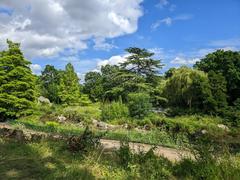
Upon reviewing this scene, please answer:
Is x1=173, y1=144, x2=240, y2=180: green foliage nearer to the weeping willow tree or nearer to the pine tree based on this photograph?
the pine tree

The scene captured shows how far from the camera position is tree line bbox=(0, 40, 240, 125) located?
71.2 feet

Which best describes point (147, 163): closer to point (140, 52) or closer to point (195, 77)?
point (195, 77)

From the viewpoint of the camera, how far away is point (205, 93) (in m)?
23.6

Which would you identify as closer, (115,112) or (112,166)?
(112,166)

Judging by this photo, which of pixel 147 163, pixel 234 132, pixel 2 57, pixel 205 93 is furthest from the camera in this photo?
pixel 205 93

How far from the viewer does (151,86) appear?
1303 inches

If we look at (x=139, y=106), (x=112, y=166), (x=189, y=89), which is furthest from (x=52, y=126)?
(x=189, y=89)

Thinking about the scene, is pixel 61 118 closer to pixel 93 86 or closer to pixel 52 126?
pixel 52 126

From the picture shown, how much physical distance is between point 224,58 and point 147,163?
2440 centimetres

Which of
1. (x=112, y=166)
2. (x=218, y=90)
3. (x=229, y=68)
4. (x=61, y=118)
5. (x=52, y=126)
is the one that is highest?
(x=229, y=68)

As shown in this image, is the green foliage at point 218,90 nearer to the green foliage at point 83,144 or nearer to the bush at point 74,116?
the bush at point 74,116

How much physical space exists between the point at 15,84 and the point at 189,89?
14.6 metres

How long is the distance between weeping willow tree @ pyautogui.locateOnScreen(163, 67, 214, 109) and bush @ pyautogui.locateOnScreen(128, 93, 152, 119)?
4757 millimetres

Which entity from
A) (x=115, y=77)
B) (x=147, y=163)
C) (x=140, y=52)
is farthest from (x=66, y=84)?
(x=147, y=163)
